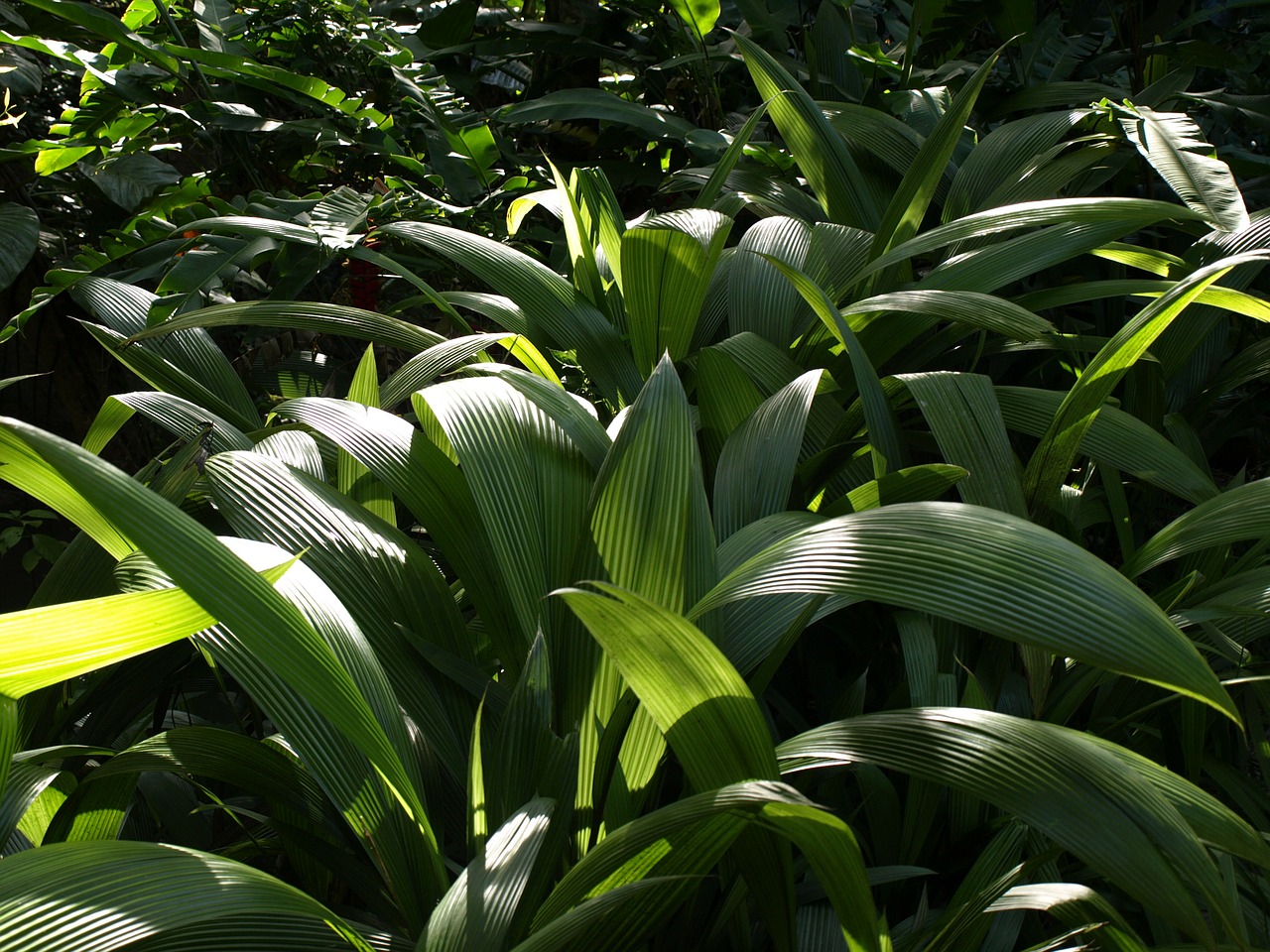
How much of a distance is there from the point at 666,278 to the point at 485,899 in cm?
62

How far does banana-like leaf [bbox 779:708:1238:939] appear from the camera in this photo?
15.2 inches

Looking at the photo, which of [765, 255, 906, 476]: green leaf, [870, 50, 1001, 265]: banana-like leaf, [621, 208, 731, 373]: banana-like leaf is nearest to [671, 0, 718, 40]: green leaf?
[870, 50, 1001, 265]: banana-like leaf

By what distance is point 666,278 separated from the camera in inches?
36.0

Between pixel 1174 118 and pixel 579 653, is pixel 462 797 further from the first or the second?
pixel 1174 118

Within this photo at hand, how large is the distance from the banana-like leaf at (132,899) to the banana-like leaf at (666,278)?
58cm

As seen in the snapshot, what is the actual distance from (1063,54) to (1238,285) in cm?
97

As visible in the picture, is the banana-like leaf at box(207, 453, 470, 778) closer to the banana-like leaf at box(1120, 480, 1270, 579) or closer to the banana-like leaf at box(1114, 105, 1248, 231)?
the banana-like leaf at box(1120, 480, 1270, 579)

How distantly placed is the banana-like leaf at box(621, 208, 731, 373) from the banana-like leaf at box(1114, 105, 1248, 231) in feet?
1.71

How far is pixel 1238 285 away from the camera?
1.04 meters

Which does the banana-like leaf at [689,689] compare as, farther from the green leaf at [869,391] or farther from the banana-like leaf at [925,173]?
the banana-like leaf at [925,173]

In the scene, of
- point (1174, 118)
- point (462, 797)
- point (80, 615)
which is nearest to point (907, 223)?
point (1174, 118)

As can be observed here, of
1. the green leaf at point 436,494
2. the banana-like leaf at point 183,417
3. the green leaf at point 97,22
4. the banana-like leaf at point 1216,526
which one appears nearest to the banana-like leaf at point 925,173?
the banana-like leaf at point 1216,526

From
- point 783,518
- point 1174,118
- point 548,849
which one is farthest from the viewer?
point 1174,118

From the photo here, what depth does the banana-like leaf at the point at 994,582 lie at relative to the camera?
40 cm
